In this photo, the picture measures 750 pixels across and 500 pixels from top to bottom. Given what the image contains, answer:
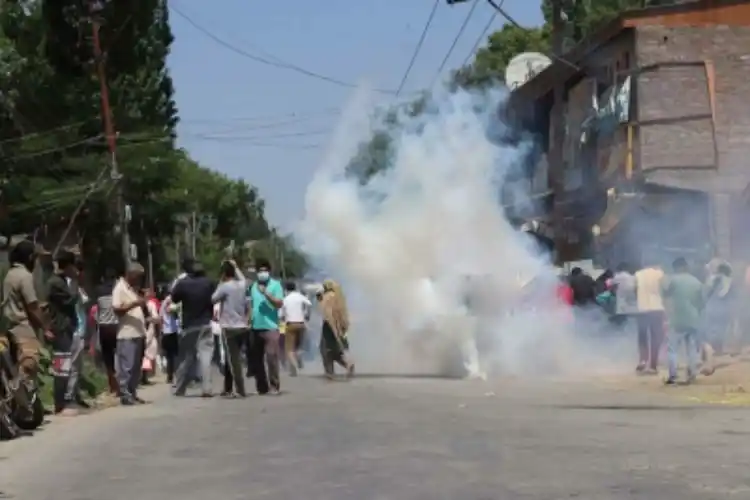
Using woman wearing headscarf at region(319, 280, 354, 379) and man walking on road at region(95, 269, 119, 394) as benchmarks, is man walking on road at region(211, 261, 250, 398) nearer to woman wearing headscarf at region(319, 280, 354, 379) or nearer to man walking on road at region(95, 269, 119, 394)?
man walking on road at region(95, 269, 119, 394)

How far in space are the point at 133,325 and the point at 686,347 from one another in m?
7.15

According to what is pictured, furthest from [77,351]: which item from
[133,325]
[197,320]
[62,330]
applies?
[197,320]

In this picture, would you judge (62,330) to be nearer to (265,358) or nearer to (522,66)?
(265,358)

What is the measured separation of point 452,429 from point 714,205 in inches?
807

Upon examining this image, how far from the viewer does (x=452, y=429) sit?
1306 cm

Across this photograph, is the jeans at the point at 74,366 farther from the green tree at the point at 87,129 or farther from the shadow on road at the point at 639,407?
the green tree at the point at 87,129

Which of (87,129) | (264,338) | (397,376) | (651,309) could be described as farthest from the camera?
(87,129)

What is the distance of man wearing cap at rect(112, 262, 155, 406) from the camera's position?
17.9 metres

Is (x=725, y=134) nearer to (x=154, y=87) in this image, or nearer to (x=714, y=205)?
(x=714, y=205)

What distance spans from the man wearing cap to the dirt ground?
19.9 feet

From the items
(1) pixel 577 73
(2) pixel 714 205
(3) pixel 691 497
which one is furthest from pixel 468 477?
(1) pixel 577 73

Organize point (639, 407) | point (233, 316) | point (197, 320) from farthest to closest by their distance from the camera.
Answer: point (197, 320) → point (233, 316) → point (639, 407)

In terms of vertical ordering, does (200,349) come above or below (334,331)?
below

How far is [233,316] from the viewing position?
18.8 meters
